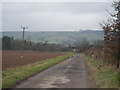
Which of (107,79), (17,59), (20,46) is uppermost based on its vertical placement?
(107,79)

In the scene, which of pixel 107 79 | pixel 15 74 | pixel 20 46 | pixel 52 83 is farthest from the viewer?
pixel 20 46

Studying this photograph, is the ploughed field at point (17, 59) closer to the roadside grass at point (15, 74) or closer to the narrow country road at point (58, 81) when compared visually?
the roadside grass at point (15, 74)

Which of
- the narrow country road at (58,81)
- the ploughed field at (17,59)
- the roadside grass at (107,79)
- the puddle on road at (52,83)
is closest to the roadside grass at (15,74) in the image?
the narrow country road at (58,81)

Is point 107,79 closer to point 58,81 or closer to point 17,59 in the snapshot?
point 58,81

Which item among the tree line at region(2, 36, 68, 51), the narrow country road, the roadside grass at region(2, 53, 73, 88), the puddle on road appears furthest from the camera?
the tree line at region(2, 36, 68, 51)

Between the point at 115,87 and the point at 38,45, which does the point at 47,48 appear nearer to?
the point at 38,45

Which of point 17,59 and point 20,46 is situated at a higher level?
point 17,59

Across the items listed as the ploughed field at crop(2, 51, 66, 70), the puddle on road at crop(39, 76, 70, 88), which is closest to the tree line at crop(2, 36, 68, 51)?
the ploughed field at crop(2, 51, 66, 70)

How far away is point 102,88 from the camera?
44.8ft

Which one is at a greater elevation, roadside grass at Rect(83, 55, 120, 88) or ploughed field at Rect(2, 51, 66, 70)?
→ roadside grass at Rect(83, 55, 120, 88)

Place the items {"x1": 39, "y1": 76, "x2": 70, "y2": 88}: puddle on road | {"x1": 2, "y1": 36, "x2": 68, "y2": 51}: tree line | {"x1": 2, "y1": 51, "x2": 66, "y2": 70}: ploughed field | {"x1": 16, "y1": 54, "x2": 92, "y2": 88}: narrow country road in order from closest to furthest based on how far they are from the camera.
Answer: {"x1": 39, "y1": 76, "x2": 70, "y2": 88}: puddle on road, {"x1": 16, "y1": 54, "x2": 92, "y2": 88}: narrow country road, {"x1": 2, "y1": 51, "x2": 66, "y2": 70}: ploughed field, {"x1": 2, "y1": 36, "x2": 68, "y2": 51}: tree line

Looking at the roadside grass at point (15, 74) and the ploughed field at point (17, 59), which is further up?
the roadside grass at point (15, 74)

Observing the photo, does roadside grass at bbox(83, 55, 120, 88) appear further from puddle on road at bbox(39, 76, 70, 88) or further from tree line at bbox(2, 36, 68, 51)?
tree line at bbox(2, 36, 68, 51)

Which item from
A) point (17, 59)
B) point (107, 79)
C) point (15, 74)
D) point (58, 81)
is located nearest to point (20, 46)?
point (17, 59)
